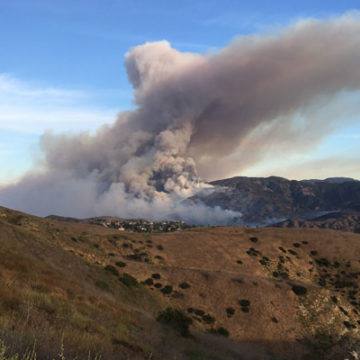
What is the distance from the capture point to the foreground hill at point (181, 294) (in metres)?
13.2

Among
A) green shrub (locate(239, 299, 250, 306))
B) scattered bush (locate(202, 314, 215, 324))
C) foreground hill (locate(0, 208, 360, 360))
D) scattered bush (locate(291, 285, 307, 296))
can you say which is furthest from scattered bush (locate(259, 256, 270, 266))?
scattered bush (locate(202, 314, 215, 324))

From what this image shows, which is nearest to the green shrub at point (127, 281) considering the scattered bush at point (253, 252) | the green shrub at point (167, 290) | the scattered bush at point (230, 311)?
the green shrub at point (167, 290)

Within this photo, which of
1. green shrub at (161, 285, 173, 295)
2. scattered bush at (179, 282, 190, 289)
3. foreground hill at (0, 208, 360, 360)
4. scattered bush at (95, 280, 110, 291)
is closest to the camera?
foreground hill at (0, 208, 360, 360)

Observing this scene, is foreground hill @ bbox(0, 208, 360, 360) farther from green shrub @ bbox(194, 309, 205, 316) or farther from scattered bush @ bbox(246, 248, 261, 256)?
scattered bush @ bbox(246, 248, 261, 256)

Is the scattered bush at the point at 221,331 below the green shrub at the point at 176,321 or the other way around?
below

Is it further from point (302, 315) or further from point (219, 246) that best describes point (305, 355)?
point (219, 246)

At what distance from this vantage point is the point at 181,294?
48938 millimetres

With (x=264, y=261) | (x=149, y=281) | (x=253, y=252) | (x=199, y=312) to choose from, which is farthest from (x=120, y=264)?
(x=253, y=252)

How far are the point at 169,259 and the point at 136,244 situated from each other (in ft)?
37.8

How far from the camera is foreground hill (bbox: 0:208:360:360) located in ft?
43.3

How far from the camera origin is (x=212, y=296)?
4988cm

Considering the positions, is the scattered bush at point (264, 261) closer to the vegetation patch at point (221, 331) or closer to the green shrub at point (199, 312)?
the green shrub at point (199, 312)

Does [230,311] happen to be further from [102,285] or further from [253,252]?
[253,252]

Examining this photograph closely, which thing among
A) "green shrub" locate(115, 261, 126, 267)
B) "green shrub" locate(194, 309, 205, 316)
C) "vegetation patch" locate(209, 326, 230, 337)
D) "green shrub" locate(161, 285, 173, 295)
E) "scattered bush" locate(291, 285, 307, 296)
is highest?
"green shrub" locate(115, 261, 126, 267)
